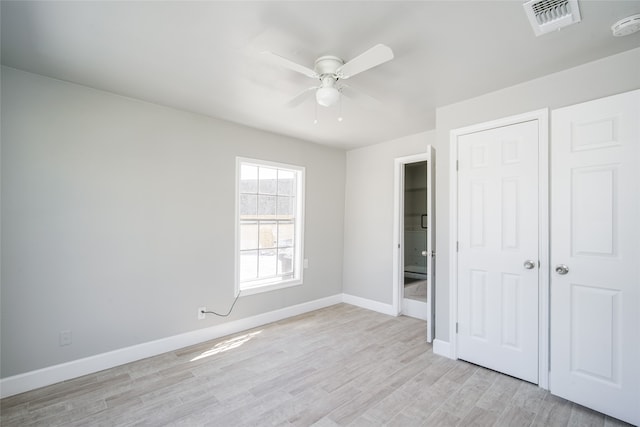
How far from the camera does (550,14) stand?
168 cm

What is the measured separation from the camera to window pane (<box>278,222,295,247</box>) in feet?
13.9

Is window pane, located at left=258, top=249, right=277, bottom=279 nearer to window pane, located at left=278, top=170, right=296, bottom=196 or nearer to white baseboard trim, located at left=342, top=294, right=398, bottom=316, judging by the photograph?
window pane, located at left=278, top=170, right=296, bottom=196

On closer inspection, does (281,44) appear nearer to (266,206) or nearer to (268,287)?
(266,206)

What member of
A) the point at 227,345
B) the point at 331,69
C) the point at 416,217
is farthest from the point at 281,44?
the point at 416,217

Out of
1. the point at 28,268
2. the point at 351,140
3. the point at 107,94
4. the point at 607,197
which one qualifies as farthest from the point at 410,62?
the point at 28,268

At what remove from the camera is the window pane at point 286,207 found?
424cm

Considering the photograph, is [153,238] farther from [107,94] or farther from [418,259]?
[418,259]

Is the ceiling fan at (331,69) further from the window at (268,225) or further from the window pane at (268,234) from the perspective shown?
the window pane at (268,234)

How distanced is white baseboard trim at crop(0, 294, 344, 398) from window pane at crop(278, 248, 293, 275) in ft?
1.76

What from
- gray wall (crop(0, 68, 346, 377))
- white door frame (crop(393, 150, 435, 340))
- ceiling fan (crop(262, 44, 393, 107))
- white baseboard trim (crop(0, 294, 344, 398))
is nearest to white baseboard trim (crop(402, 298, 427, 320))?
white door frame (crop(393, 150, 435, 340))

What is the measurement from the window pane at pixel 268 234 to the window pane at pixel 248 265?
189 mm

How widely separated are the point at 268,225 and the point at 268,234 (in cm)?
13

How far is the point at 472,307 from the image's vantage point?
111 inches

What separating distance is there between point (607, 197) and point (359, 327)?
279cm
